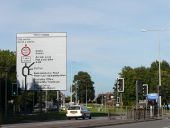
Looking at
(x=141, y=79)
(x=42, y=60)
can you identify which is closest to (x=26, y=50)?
(x=42, y=60)

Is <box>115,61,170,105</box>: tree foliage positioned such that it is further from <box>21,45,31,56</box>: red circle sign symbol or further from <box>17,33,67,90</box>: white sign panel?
<box>21,45,31,56</box>: red circle sign symbol

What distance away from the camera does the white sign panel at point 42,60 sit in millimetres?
55562

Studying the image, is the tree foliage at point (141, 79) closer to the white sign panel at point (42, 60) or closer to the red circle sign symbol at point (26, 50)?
the white sign panel at point (42, 60)

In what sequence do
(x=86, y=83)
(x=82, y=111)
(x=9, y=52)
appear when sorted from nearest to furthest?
(x=82, y=111) → (x=9, y=52) → (x=86, y=83)

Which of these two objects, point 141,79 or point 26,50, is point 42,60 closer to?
point 26,50

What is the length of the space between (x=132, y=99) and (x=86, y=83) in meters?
84.8

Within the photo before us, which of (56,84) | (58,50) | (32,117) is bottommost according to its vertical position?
(32,117)

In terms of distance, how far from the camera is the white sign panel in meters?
55.6

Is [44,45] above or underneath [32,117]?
above

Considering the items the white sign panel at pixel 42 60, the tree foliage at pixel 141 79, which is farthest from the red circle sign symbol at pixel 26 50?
the tree foliage at pixel 141 79

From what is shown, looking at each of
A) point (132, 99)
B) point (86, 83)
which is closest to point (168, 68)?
point (132, 99)

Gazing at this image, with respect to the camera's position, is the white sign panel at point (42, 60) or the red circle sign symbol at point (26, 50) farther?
the red circle sign symbol at point (26, 50)

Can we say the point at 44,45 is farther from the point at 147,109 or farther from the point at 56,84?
the point at 147,109

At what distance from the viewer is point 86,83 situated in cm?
19912
